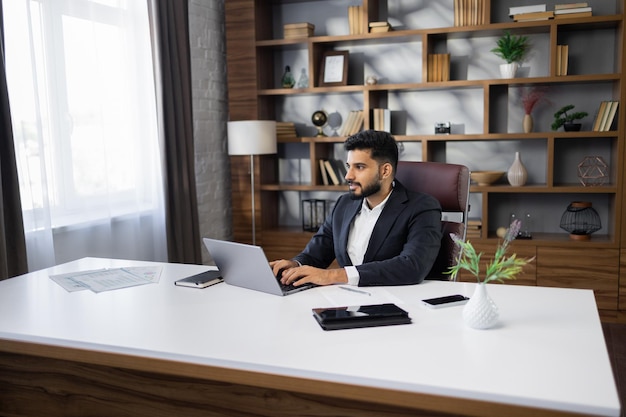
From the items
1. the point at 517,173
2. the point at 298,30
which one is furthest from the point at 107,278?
the point at 517,173

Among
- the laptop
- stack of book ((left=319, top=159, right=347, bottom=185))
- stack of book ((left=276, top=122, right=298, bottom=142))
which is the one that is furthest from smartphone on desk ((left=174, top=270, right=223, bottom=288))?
stack of book ((left=276, top=122, right=298, bottom=142))

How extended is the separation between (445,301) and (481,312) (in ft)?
0.88

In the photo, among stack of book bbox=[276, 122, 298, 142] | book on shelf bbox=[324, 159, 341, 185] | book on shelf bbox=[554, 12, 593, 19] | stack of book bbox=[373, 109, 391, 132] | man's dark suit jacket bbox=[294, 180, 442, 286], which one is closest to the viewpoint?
man's dark suit jacket bbox=[294, 180, 442, 286]

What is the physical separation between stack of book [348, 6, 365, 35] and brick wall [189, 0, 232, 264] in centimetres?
102

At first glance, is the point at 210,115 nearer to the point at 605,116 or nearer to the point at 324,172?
the point at 324,172

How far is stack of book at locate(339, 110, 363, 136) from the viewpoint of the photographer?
4.50 m

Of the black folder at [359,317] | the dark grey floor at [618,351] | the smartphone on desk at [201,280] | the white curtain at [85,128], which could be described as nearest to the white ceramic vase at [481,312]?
the black folder at [359,317]

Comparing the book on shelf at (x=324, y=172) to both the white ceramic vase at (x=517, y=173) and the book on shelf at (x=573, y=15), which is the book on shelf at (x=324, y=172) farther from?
the book on shelf at (x=573, y=15)

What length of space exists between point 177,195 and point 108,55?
953 millimetres

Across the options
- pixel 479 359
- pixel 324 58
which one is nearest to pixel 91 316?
pixel 479 359

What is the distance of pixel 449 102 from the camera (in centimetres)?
450

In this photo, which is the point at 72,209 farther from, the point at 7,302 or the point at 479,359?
the point at 479,359

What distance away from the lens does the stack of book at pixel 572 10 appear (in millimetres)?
3947

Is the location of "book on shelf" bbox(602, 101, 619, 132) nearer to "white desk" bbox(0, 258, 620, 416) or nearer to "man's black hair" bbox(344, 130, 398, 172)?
"man's black hair" bbox(344, 130, 398, 172)
